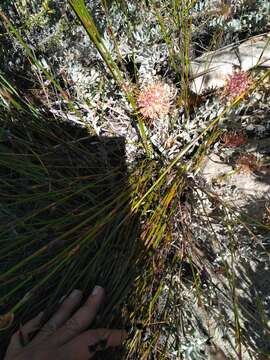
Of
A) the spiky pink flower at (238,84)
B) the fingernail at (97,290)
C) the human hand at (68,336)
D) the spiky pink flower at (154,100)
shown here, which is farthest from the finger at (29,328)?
the spiky pink flower at (238,84)

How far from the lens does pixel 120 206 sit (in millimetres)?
1869

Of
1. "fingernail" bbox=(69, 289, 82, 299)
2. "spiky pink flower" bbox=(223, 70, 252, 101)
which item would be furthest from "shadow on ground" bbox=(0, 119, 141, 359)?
"spiky pink flower" bbox=(223, 70, 252, 101)

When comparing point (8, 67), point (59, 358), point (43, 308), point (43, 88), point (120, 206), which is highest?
point (8, 67)

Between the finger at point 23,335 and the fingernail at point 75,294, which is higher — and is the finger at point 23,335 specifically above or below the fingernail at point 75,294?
below

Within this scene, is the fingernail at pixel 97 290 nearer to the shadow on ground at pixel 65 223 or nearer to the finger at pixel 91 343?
the shadow on ground at pixel 65 223

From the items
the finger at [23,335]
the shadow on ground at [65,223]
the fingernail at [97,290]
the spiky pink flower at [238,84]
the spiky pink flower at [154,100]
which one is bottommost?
the finger at [23,335]

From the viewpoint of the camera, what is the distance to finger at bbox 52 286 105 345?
Answer: 5.47 feet

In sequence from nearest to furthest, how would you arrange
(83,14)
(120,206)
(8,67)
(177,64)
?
1. (83,14)
2. (120,206)
3. (177,64)
4. (8,67)

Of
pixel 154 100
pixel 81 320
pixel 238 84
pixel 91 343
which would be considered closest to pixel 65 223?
pixel 81 320

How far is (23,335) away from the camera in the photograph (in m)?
1.67

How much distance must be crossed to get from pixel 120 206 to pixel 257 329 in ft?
2.89

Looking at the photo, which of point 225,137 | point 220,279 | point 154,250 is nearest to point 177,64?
point 225,137

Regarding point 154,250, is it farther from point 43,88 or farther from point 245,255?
point 43,88

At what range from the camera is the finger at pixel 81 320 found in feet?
5.47
